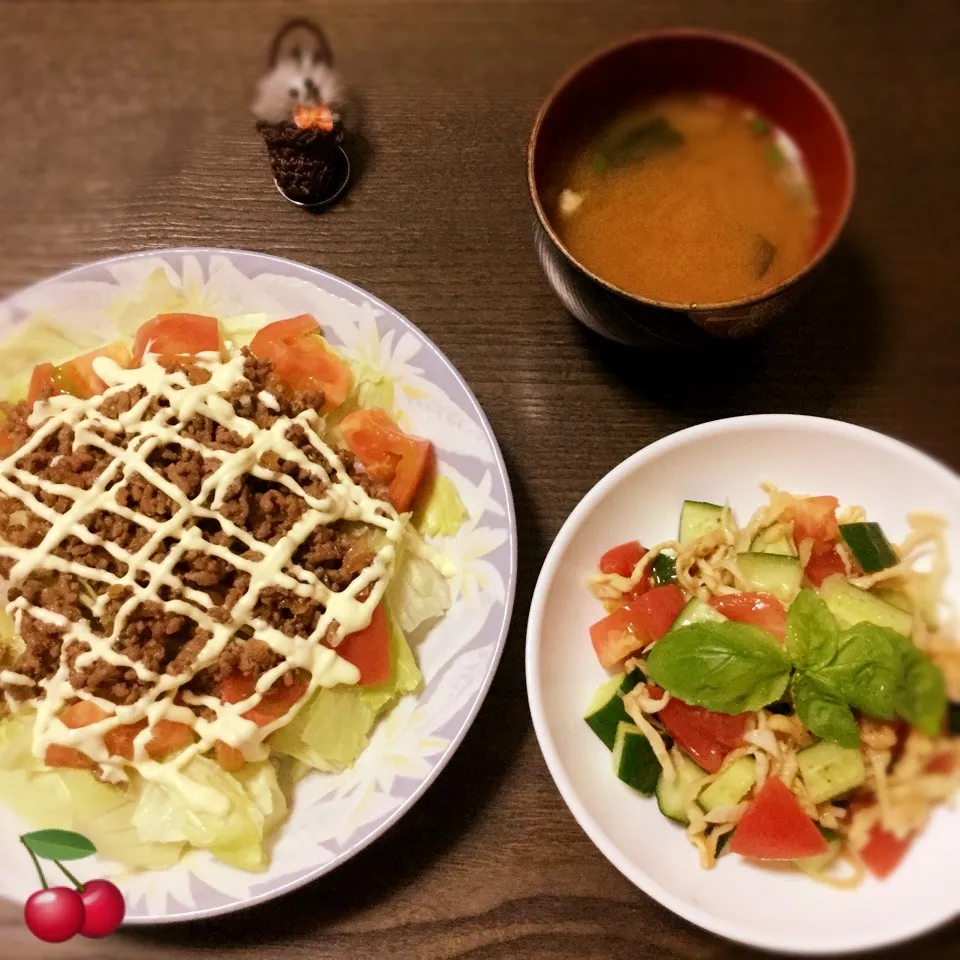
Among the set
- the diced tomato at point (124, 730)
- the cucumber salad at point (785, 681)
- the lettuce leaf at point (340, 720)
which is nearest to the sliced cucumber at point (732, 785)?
the cucumber salad at point (785, 681)

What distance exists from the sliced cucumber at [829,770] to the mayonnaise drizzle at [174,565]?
1.80ft

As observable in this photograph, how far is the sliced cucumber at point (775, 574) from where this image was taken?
3.20ft

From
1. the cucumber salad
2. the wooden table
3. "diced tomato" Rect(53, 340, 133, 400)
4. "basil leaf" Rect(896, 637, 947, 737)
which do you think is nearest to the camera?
the wooden table

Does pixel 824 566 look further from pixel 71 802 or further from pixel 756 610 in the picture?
pixel 71 802

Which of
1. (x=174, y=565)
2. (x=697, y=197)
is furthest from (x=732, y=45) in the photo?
(x=174, y=565)

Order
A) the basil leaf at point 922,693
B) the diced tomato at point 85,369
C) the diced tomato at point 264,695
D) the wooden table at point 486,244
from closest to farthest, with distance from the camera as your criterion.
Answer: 1. the wooden table at point 486,244
2. the basil leaf at point 922,693
3. the diced tomato at point 264,695
4. the diced tomato at point 85,369

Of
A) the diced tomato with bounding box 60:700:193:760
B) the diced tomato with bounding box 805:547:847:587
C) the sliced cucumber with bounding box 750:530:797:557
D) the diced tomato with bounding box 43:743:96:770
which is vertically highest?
the diced tomato with bounding box 805:547:847:587

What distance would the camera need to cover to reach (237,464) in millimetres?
1061

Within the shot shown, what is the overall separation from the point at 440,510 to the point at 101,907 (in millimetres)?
646

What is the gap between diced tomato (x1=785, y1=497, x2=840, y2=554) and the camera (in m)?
1.02

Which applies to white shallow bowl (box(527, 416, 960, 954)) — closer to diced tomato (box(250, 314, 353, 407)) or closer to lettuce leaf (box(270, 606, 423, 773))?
lettuce leaf (box(270, 606, 423, 773))

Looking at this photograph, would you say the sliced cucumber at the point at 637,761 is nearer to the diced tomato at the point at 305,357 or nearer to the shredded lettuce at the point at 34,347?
the diced tomato at the point at 305,357

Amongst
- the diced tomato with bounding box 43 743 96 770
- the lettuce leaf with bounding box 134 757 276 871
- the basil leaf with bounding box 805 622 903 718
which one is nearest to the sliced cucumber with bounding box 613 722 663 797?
the basil leaf with bounding box 805 622 903 718

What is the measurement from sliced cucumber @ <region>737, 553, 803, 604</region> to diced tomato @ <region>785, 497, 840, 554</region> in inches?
2.0
